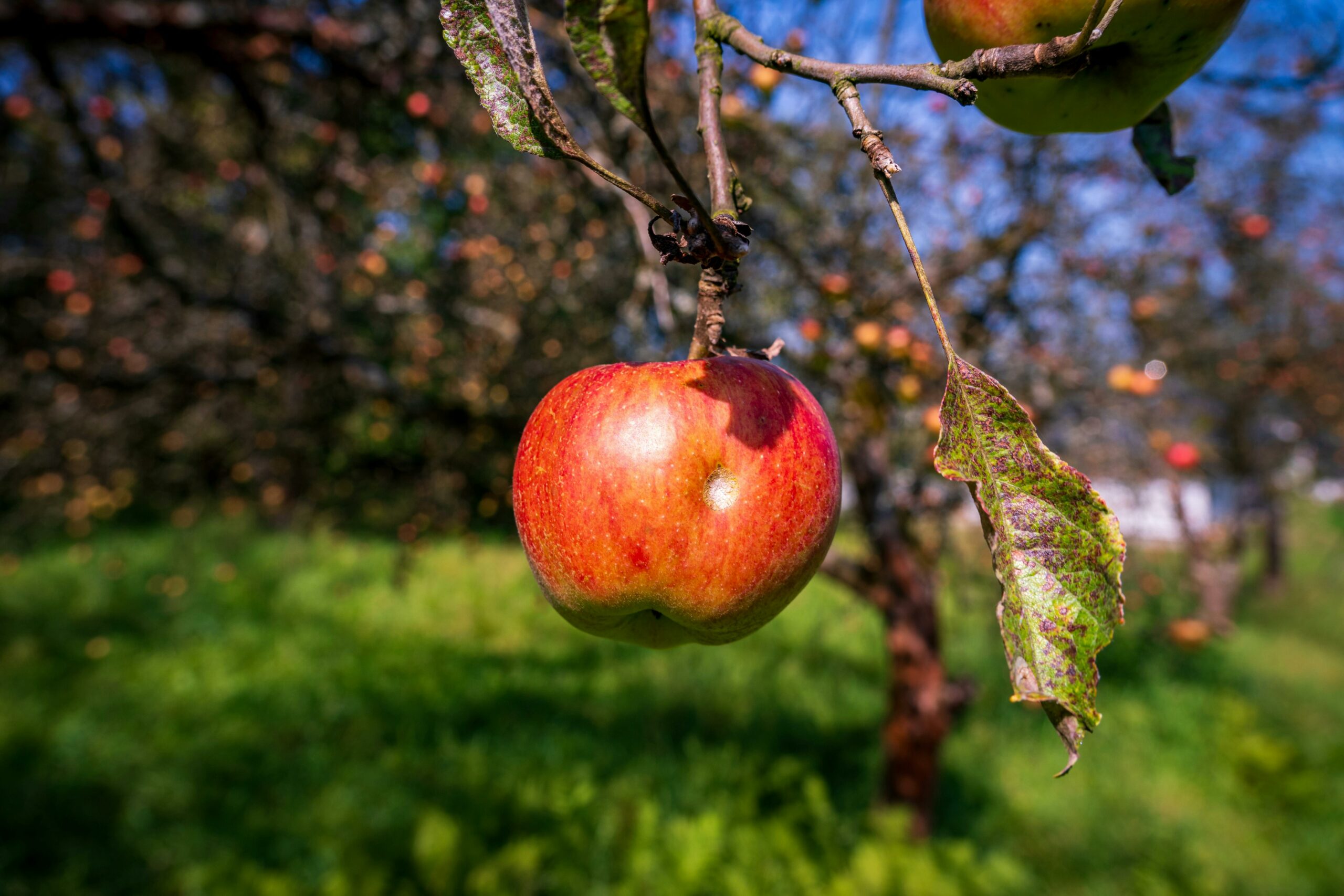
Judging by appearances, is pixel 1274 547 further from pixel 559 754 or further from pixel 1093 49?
pixel 1093 49

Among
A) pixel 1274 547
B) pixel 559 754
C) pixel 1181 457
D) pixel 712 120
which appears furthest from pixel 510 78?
pixel 1274 547

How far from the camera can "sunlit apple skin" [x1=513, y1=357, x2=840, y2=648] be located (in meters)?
0.63

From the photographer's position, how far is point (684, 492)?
62 centimetres

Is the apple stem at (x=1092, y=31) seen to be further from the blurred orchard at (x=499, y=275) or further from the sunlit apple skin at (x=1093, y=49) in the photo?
the blurred orchard at (x=499, y=275)

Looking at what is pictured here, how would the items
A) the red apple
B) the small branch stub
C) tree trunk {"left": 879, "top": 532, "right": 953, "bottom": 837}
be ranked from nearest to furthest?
1. the small branch stub
2. tree trunk {"left": 879, "top": 532, "right": 953, "bottom": 837}
3. the red apple

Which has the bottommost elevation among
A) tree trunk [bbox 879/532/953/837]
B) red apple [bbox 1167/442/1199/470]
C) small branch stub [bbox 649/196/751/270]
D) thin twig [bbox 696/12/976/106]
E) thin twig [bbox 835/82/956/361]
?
tree trunk [bbox 879/532/953/837]

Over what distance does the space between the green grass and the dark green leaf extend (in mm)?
2317

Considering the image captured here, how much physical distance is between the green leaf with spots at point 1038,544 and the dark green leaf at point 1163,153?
1.15 feet

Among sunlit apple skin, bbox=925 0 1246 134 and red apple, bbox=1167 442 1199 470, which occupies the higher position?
sunlit apple skin, bbox=925 0 1246 134

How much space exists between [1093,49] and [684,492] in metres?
0.44

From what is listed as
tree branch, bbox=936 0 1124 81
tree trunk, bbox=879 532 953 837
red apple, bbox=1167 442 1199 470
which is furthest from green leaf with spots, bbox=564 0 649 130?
red apple, bbox=1167 442 1199 470

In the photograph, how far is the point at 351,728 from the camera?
3721 millimetres

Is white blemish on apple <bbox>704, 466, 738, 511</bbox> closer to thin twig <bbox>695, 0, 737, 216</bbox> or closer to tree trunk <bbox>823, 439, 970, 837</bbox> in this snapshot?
thin twig <bbox>695, 0, 737, 216</bbox>

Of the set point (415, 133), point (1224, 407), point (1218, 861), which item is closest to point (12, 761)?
point (415, 133)
